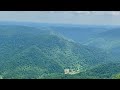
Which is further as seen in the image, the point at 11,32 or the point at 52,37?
the point at 11,32

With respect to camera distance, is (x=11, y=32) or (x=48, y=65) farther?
(x=11, y=32)

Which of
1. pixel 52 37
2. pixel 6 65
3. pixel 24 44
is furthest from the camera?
pixel 52 37
